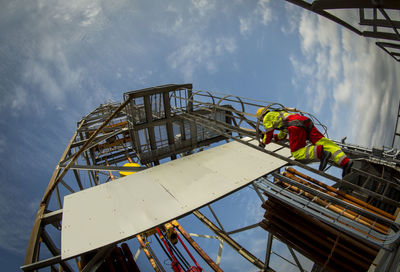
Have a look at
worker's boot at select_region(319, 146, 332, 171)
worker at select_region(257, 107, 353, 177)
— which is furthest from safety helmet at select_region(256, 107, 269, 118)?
worker's boot at select_region(319, 146, 332, 171)

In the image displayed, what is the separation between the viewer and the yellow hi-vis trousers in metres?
5.40

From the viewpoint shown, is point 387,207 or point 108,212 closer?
point 108,212

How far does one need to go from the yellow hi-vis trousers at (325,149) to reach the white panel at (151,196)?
131 centimetres

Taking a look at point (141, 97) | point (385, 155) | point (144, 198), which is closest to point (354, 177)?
point (385, 155)

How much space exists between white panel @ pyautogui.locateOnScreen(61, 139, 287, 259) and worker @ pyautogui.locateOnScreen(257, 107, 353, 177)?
137cm

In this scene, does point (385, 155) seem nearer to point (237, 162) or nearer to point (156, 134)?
point (237, 162)

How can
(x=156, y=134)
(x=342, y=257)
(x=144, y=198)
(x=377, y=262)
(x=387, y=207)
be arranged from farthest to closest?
(x=156, y=134), (x=387, y=207), (x=144, y=198), (x=342, y=257), (x=377, y=262)

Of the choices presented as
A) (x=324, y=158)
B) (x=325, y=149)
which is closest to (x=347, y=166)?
(x=324, y=158)

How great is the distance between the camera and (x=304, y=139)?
586 cm

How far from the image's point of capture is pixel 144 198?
5.88 metres

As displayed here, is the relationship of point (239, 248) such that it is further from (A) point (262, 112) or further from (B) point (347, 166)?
(A) point (262, 112)

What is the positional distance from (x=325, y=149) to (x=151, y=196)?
16.6 feet

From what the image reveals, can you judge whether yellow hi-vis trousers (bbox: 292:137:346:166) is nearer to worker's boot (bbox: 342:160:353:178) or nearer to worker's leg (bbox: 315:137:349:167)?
worker's leg (bbox: 315:137:349:167)

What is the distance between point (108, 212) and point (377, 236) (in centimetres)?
589
